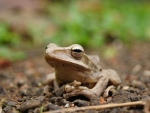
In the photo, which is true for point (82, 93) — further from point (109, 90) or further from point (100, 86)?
point (109, 90)

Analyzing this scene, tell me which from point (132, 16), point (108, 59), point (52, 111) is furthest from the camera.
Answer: point (132, 16)

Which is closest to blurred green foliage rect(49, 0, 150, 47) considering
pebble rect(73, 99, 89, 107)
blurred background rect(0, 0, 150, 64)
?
blurred background rect(0, 0, 150, 64)

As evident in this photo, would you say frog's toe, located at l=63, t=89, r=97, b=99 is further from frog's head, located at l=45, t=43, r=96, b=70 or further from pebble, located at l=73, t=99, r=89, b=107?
frog's head, located at l=45, t=43, r=96, b=70

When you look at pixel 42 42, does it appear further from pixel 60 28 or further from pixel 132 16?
pixel 132 16

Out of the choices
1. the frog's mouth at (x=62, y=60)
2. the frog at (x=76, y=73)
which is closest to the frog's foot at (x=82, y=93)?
the frog at (x=76, y=73)

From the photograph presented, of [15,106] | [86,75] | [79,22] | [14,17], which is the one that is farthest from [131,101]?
[14,17]

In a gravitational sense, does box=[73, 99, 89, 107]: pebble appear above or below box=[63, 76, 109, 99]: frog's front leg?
below

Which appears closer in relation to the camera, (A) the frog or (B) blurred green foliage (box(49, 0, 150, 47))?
(A) the frog
